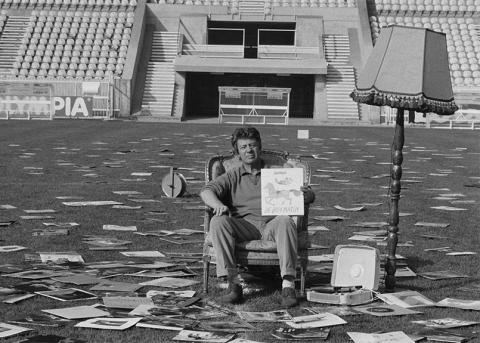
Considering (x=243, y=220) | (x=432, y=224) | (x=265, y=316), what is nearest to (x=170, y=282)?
(x=243, y=220)

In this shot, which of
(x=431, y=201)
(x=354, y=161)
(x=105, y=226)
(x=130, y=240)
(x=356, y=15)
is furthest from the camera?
(x=356, y=15)

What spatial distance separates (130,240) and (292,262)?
11.5 ft

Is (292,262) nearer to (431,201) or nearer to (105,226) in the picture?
(105,226)

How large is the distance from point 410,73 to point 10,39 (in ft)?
174

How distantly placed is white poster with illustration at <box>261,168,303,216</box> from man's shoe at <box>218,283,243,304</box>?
2.29ft

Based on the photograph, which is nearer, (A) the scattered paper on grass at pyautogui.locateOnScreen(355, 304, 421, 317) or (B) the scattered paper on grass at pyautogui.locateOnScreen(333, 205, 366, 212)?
(A) the scattered paper on grass at pyautogui.locateOnScreen(355, 304, 421, 317)

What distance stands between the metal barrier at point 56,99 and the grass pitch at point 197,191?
614 inches

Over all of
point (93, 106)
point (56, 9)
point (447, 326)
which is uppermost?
point (56, 9)

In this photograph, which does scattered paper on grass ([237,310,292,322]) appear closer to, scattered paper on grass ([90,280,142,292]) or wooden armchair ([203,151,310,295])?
wooden armchair ([203,151,310,295])

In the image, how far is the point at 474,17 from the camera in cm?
6053

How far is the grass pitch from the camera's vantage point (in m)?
7.53

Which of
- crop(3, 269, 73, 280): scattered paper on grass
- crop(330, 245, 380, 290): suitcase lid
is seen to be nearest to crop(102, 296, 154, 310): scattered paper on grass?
crop(3, 269, 73, 280): scattered paper on grass

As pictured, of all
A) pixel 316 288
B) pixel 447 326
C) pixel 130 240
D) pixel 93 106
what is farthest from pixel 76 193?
pixel 93 106

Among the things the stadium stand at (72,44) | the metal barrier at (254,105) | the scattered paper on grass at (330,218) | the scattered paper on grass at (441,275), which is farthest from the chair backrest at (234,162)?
the stadium stand at (72,44)
